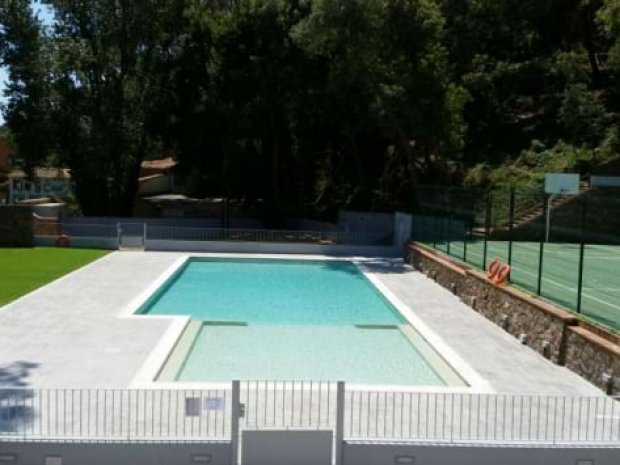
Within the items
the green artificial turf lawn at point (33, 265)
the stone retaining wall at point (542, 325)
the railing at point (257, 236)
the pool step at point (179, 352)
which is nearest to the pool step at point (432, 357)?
the stone retaining wall at point (542, 325)

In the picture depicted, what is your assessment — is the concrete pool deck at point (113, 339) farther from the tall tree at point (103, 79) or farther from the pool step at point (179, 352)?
the tall tree at point (103, 79)

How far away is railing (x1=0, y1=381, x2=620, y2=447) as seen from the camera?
7.88 meters

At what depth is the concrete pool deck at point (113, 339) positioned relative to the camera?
38.3 ft

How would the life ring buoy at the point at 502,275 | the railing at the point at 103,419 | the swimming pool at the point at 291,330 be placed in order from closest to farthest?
1. the railing at the point at 103,419
2. the swimming pool at the point at 291,330
3. the life ring buoy at the point at 502,275

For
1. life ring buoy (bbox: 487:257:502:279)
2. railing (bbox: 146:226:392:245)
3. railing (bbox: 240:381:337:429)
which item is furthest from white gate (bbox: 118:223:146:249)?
railing (bbox: 240:381:337:429)

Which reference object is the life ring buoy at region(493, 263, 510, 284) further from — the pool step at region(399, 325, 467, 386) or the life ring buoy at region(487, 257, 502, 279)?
the pool step at region(399, 325, 467, 386)

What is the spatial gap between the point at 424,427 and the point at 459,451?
56.2 inches

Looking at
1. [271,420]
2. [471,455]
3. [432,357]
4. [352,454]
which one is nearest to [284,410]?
[271,420]

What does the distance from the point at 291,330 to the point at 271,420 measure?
22.6 ft

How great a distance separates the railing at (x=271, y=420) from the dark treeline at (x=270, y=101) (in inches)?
827

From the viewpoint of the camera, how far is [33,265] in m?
23.9

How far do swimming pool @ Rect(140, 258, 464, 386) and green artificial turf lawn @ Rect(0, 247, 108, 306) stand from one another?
339 centimetres

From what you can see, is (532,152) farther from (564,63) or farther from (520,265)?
(520,265)

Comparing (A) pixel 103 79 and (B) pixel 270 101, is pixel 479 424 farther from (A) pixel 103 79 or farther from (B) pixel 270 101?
(A) pixel 103 79
